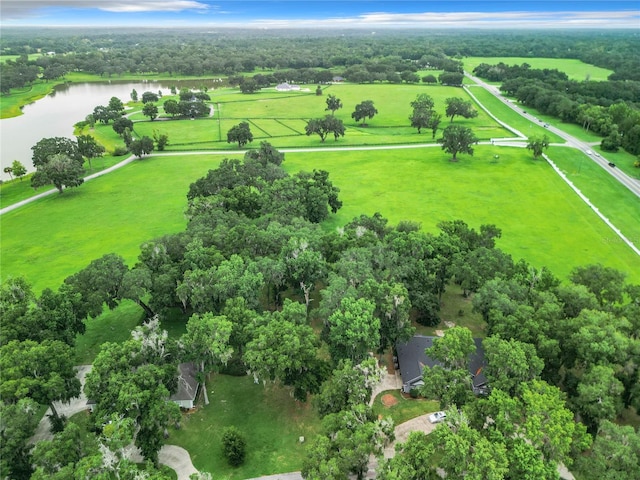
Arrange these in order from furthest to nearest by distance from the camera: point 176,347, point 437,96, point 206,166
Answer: point 437,96
point 206,166
point 176,347

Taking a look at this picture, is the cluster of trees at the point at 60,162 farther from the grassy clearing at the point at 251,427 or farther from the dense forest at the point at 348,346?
the grassy clearing at the point at 251,427

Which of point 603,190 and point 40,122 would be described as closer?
point 603,190

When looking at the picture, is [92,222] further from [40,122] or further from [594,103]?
[594,103]

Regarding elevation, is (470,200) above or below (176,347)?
below

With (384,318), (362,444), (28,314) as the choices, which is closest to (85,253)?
(28,314)

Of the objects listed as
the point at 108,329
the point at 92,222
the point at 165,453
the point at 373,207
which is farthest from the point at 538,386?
the point at 92,222

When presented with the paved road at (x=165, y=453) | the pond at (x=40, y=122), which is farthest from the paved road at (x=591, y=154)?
the pond at (x=40, y=122)

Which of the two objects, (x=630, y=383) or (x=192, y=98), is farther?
(x=192, y=98)

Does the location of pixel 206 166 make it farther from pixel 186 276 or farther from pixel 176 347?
pixel 176 347
